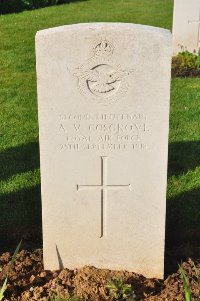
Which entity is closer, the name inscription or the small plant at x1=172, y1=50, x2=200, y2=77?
the name inscription

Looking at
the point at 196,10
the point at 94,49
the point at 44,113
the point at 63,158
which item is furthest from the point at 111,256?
the point at 196,10

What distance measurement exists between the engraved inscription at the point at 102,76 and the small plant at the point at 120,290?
1100 mm

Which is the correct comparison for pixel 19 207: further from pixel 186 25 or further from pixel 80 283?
pixel 186 25

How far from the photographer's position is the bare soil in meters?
3.49

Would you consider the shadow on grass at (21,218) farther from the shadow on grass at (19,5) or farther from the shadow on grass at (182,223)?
the shadow on grass at (19,5)

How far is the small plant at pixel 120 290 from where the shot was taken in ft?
11.1

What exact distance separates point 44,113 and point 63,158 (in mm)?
310

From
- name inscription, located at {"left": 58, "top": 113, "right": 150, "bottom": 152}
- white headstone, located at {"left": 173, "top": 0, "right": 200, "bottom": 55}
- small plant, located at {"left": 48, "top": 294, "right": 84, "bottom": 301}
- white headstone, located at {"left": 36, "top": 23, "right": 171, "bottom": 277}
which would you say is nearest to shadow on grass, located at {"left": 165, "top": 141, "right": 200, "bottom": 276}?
white headstone, located at {"left": 36, "top": 23, "right": 171, "bottom": 277}

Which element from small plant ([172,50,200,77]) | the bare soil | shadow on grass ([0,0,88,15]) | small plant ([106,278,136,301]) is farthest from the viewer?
shadow on grass ([0,0,88,15])

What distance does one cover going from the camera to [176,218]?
4594mm

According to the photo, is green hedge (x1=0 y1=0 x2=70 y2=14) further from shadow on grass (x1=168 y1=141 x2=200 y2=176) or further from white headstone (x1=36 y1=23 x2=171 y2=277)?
white headstone (x1=36 y1=23 x2=171 y2=277)

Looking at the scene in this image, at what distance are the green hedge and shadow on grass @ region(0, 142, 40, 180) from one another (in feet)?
35.2

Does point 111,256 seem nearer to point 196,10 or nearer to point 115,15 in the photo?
point 196,10

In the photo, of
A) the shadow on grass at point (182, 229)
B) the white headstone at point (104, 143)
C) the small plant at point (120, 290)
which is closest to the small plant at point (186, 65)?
the shadow on grass at point (182, 229)
